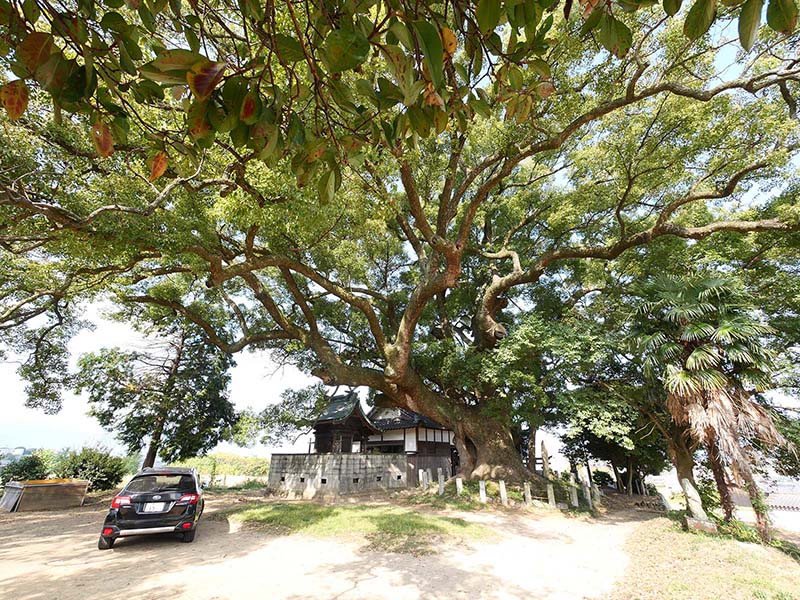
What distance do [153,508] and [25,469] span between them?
1289 cm

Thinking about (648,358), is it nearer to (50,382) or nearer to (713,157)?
(713,157)

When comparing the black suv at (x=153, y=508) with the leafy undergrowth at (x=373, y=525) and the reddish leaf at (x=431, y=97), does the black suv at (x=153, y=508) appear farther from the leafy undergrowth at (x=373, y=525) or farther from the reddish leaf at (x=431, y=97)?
the reddish leaf at (x=431, y=97)

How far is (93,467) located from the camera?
1422 centimetres

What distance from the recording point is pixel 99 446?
48.6 feet

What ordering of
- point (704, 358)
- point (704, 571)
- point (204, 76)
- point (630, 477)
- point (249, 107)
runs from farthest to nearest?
point (630, 477)
point (704, 358)
point (704, 571)
point (249, 107)
point (204, 76)

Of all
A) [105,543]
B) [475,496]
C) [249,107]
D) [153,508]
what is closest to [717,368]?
[475,496]

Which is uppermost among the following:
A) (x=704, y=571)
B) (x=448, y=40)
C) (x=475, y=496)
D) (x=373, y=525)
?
(x=448, y=40)

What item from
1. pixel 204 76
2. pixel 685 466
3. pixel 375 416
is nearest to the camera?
pixel 204 76

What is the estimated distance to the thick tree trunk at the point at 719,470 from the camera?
6.87m

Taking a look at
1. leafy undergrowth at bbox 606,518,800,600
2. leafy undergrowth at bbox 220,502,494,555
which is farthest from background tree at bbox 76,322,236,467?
leafy undergrowth at bbox 606,518,800,600

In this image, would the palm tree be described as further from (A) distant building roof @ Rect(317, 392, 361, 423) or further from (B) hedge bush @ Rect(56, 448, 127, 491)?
(B) hedge bush @ Rect(56, 448, 127, 491)

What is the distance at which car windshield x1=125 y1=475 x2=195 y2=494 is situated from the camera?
658cm

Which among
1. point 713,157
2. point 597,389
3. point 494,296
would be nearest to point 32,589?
point 494,296

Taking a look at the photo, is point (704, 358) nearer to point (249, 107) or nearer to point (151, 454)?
point (249, 107)
